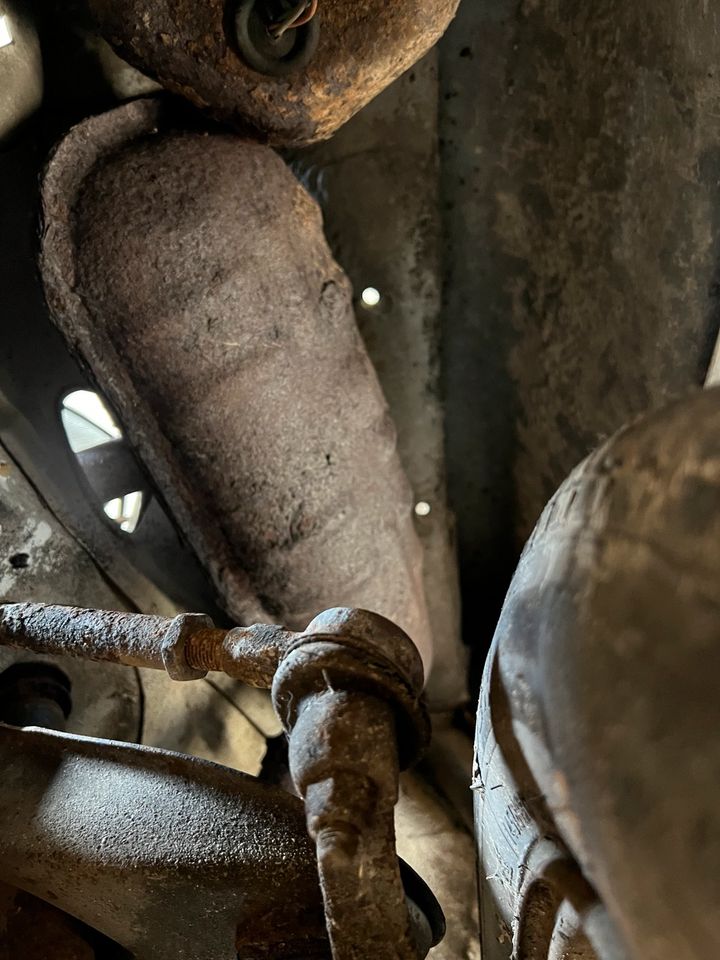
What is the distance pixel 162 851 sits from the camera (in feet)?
2.78

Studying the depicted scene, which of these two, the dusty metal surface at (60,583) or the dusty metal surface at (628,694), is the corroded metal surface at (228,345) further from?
the dusty metal surface at (628,694)

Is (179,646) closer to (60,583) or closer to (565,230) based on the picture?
(60,583)

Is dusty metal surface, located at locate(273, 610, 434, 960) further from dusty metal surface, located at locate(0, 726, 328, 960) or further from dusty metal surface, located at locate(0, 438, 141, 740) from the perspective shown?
dusty metal surface, located at locate(0, 438, 141, 740)

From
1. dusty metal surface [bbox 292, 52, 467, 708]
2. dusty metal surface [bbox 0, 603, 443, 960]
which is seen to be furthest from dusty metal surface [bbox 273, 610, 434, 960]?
dusty metal surface [bbox 292, 52, 467, 708]

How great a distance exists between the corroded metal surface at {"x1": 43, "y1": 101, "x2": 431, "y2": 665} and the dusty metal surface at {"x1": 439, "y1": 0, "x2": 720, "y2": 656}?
354 millimetres

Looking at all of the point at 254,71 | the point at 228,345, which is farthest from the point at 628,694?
the point at 254,71

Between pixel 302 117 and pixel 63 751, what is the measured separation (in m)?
0.80

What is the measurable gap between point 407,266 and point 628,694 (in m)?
1.06

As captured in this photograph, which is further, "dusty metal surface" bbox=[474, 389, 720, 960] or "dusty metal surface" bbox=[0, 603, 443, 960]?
"dusty metal surface" bbox=[0, 603, 443, 960]

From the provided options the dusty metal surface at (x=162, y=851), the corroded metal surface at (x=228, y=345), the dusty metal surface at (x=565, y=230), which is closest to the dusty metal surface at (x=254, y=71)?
the corroded metal surface at (x=228, y=345)

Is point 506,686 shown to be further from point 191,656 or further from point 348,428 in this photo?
point 348,428

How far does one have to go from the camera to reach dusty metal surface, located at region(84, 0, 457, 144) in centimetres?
97

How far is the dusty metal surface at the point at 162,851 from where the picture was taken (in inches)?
32.1

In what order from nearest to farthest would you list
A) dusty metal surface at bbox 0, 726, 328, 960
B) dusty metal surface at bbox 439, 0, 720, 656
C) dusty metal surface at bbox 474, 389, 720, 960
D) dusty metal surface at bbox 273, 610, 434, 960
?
dusty metal surface at bbox 474, 389, 720, 960
dusty metal surface at bbox 273, 610, 434, 960
dusty metal surface at bbox 0, 726, 328, 960
dusty metal surface at bbox 439, 0, 720, 656
